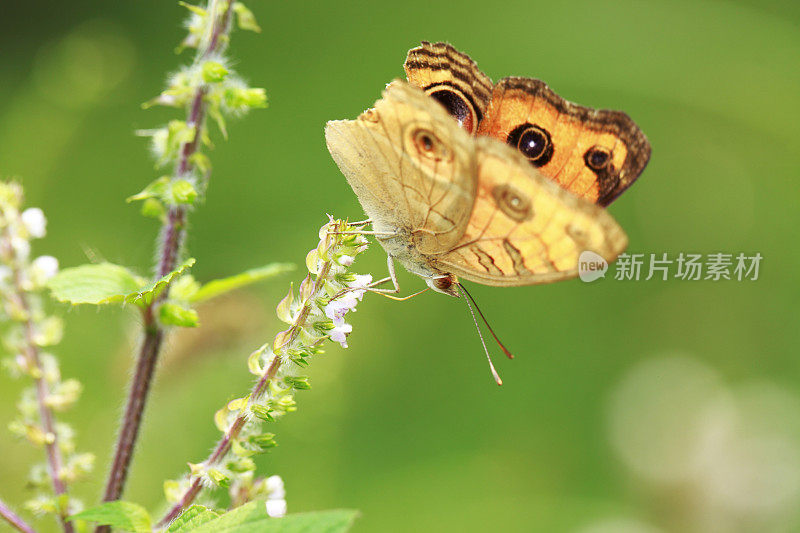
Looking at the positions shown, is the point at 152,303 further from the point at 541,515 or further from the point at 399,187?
the point at 541,515

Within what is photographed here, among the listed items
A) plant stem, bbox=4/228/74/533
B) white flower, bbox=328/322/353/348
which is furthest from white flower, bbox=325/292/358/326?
plant stem, bbox=4/228/74/533

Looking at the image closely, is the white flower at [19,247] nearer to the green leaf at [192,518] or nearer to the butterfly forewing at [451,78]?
the green leaf at [192,518]

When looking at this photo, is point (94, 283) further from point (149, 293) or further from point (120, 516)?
point (120, 516)

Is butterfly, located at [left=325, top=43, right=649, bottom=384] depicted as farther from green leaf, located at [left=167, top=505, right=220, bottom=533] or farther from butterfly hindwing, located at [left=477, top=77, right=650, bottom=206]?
green leaf, located at [left=167, top=505, right=220, bottom=533]

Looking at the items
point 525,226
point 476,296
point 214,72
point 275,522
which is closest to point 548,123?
point 525,226

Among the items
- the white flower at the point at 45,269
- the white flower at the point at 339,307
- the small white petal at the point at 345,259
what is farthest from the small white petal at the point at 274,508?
the white flower at the point at 45,269

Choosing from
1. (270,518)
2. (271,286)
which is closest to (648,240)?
(271,286)
